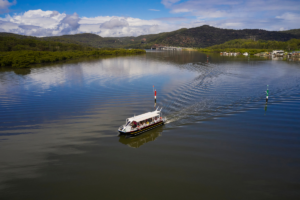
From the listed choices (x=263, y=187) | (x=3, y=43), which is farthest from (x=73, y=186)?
(x=3, y=43)

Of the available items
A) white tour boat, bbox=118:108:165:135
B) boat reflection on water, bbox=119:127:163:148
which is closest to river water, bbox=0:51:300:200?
boat reflection on water, bbox=119:127:163:148

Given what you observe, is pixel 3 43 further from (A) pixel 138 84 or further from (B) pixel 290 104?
(B) pixel 290 104

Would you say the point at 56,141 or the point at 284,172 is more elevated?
the point at 56,141

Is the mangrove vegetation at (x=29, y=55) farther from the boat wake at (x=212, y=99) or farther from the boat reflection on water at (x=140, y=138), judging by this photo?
the boat reflection on water at (x=140, y=138)

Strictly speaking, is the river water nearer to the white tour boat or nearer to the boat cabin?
the white tour boat

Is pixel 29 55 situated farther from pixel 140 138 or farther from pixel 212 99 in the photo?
pixel 140 138

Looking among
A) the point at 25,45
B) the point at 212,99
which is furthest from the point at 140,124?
the point at 25,45
